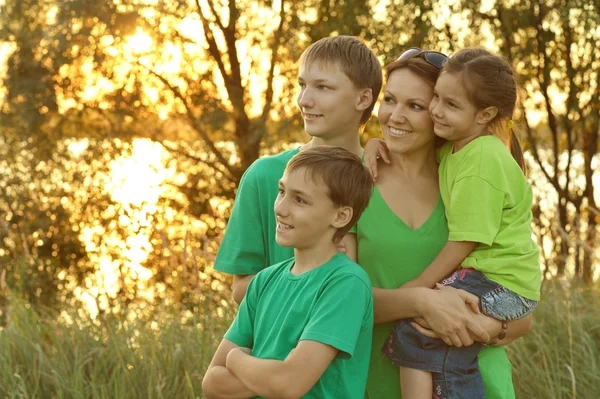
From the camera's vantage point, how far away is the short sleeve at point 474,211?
2.86m

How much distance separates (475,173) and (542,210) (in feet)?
20.3

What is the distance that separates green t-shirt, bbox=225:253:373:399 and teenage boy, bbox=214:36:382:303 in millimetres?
299

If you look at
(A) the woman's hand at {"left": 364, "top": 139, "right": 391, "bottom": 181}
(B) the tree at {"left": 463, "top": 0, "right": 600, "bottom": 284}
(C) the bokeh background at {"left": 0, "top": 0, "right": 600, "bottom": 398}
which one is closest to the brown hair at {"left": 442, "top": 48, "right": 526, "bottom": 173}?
(A) the woman's hand at {"left": 364, "top": 139, "right": 391, "bottom": 181}

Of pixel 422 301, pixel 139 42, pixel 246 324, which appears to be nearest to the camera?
pixel 246 324

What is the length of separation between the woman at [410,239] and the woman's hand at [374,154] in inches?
1.0

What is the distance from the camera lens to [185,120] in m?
12.1

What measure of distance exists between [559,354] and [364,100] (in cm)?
268

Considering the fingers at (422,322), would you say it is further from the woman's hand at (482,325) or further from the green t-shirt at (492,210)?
the green t-shirt at (492,210)

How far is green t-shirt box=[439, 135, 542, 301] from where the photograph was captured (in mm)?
2887

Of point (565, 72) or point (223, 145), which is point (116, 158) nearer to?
point (223, 145)

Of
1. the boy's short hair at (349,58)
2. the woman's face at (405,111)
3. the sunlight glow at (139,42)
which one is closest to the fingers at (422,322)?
the woman's face at (405,111)

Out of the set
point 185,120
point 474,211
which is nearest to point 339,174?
point 474,211

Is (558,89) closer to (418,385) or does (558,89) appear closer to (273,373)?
(418,385)

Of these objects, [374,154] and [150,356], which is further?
[150,356]
